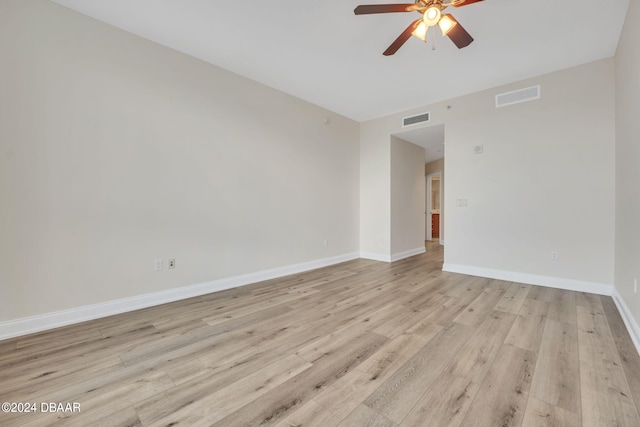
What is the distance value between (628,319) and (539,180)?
1878mm

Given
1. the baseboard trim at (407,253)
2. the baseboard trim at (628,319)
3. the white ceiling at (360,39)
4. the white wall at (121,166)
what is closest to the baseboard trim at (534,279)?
the baseboard trim at (628,319)

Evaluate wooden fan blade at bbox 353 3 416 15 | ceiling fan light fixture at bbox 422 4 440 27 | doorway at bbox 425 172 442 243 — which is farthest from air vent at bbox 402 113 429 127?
doorway at bbox 425 172 442 243

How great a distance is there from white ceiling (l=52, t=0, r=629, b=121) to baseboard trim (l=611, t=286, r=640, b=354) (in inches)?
107

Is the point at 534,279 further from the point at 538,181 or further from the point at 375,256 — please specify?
the point at 375,256

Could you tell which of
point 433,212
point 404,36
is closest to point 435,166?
point 433,212

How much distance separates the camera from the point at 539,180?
354cm

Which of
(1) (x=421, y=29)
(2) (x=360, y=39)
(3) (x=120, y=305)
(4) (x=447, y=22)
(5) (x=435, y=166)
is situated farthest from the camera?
(5) (x=435, y=166)

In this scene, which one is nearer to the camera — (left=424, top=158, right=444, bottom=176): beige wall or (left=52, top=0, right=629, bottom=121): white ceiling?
(left=52, top=0, right=629, bottom=121): white ceiling

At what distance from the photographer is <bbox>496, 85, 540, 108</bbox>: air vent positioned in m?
3.57

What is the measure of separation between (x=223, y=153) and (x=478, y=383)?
3374 mm

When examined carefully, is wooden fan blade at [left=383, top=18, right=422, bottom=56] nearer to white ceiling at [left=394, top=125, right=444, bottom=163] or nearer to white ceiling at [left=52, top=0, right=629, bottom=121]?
white ceiling at [left=52, top=0, right=629, bottom=121]

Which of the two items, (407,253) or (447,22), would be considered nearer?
(447,22)

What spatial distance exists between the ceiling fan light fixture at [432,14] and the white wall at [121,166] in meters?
2.41

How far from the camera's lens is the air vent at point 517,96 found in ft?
11.7
